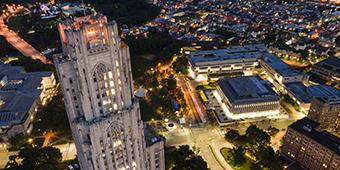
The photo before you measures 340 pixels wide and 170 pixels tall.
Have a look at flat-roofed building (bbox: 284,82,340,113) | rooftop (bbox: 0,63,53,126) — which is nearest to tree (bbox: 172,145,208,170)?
flat-roofed building (bbox: 284,82,340,113)

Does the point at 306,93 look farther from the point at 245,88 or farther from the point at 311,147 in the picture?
the point at 311,147

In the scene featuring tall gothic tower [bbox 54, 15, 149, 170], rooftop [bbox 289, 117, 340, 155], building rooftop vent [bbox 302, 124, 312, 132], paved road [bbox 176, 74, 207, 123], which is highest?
tall gothic tower [bbox 54, 15, 149, 170]

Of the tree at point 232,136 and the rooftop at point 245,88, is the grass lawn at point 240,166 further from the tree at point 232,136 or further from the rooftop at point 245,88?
the rooftop at point 245,88

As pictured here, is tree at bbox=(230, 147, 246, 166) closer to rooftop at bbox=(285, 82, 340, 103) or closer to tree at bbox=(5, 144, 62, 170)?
rooftop at bbox=(285, 82, 340, 103)

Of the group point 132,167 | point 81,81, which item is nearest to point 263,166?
point 132,167

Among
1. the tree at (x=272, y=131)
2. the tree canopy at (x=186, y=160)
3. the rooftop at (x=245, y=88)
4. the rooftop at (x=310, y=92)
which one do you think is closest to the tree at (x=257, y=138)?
the tree at (x=272, y=131)

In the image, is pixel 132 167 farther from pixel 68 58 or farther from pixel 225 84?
pixel 225 84
